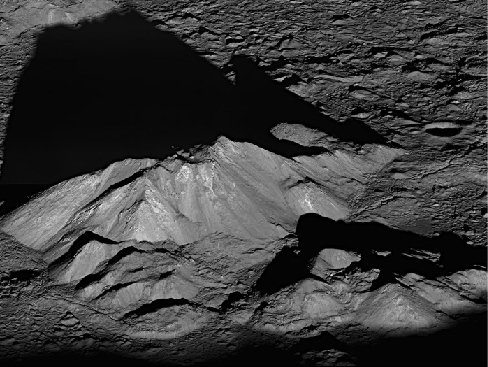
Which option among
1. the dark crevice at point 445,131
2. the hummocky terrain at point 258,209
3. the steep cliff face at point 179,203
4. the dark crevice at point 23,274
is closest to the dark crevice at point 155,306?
the hummocky terrain at point 258,209

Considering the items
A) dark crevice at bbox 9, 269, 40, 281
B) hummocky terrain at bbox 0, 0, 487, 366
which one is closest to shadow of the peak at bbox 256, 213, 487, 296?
hummocky terrain at bbox 0, 0, 487, 366

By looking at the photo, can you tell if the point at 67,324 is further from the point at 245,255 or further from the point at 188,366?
the point at 245,255

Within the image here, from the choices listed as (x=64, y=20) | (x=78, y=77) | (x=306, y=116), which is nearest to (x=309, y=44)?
(x=306, y=116)

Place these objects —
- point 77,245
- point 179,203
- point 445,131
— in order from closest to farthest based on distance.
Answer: point 77,245
point 179,203
point 445,131

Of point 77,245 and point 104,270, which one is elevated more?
point 77,245

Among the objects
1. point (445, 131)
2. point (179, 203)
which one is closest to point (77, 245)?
point (179, 203)

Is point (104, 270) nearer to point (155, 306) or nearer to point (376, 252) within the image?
point (155, 306)

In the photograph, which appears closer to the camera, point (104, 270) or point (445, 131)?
point (104, 270)
